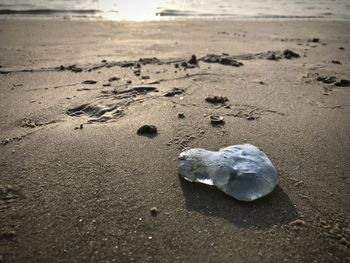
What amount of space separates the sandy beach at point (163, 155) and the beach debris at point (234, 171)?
52 mm

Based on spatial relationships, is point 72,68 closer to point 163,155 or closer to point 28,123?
point 28,123

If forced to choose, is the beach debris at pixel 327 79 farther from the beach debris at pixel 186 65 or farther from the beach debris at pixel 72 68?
the beach debris at pixel 72 68

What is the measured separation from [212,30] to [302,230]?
5661mm

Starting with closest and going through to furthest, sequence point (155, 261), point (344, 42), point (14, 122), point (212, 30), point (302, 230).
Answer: point (155, 261)
point (302, 230)
point (14, 122)
point (344, 42)
point (212, 30)

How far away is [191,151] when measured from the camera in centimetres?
189

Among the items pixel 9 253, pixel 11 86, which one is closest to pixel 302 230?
pixel 9 253

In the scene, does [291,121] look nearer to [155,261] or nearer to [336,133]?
[336,133]

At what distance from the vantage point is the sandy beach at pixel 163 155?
1421 millimetres

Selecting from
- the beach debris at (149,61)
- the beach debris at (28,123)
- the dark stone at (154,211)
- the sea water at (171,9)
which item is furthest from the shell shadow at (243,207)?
the sea water at (171,9)

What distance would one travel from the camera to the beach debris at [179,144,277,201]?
1.61 meters

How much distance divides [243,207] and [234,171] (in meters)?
0.18

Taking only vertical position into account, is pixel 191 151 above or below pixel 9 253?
above

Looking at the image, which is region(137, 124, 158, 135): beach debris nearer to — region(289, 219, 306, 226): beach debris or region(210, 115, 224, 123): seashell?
region(210, 115, 224, 123): seashell

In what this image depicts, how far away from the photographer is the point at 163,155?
2018mm
